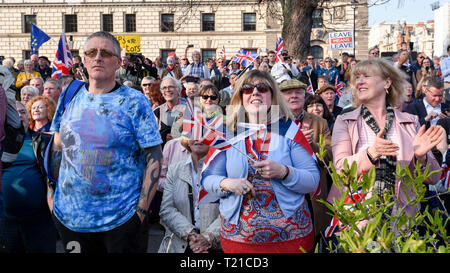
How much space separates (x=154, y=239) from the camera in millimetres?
5742

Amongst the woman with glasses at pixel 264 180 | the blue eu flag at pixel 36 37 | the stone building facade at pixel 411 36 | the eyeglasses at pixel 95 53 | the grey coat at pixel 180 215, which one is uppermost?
the stone building facade at pixel 411 36

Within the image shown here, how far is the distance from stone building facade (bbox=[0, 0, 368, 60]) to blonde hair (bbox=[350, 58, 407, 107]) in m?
40.3

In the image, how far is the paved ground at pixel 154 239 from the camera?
5387 mm

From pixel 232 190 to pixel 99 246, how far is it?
842mm

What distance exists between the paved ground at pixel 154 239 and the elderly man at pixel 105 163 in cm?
259

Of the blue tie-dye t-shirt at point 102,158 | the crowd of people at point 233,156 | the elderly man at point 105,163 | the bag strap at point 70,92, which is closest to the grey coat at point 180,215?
the crowd of people at point 233,156

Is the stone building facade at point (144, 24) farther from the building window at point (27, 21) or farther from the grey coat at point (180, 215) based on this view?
the grey coat at point (180, 215)

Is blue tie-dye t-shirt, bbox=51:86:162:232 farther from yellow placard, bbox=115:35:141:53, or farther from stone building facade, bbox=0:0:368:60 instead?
stone building facade, bbox=0:0:368:60

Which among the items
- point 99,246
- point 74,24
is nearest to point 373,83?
point 99,246

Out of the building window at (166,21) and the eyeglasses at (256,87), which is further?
the building window at (166,21)

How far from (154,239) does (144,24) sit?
4059cm

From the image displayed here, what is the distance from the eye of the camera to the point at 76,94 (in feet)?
9.55

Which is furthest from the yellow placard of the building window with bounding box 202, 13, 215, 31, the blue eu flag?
the building window with bounding box 202, 13, 215, 31

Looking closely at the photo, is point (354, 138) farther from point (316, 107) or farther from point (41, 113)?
point (41, 113)
